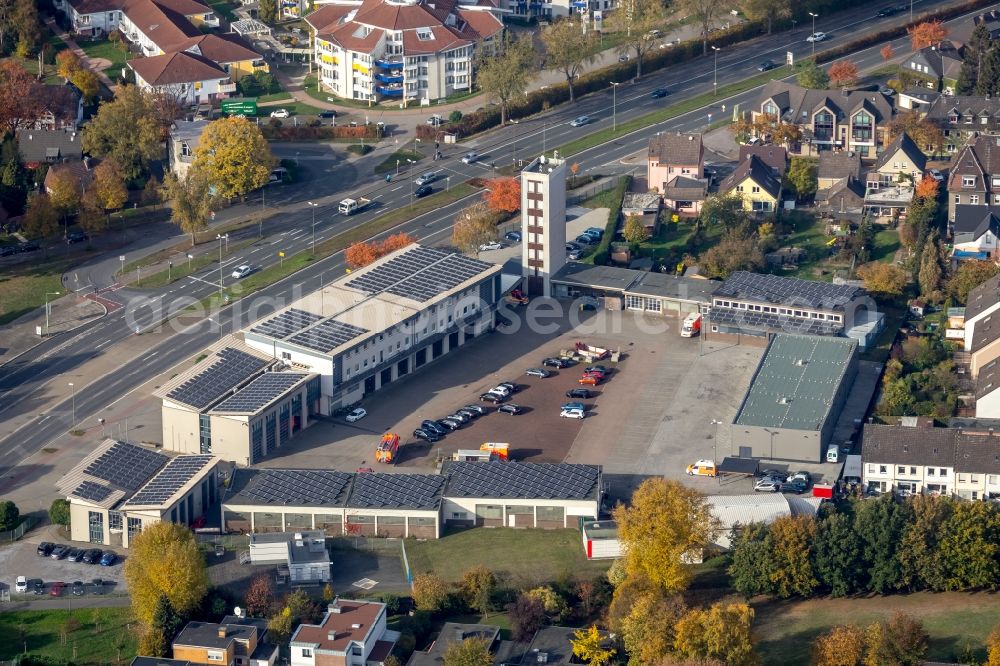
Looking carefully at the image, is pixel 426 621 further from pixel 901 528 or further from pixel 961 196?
pixel 961 196

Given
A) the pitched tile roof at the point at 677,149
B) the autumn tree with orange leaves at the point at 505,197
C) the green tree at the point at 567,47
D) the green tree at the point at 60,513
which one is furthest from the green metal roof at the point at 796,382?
the green tree at the point at 567,47

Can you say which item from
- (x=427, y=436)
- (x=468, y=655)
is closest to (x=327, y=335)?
(x=427, y=436)

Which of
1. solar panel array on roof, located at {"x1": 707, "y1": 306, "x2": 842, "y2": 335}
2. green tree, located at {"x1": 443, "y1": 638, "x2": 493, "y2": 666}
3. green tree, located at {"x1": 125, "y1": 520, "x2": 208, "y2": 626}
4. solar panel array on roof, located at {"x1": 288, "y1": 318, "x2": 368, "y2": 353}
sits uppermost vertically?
solar panel array on roof, located at {"x1": 288, "y1": 318, "x2": 368, "y2": 353}

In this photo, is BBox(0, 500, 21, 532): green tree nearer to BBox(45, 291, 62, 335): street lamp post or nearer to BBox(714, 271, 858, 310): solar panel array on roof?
BBox(45, 291, 62, 335): street lamp post

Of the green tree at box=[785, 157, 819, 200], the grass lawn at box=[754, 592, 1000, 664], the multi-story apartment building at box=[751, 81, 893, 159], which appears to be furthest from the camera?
the multi-story apartment building at box=[751, 81, 893, 159]

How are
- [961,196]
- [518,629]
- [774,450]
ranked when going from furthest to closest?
[961,196], [774,450], [518,629]

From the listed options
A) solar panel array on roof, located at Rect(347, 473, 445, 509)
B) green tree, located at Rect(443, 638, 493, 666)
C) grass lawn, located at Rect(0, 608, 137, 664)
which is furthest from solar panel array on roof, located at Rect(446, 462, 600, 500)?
grass lawn, located at Rect(0, 608, 137, 664)

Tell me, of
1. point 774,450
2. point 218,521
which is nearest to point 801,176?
point 774,450
